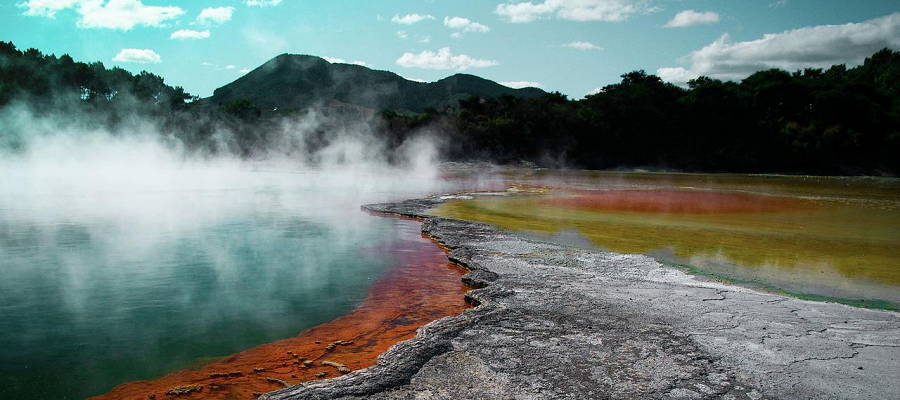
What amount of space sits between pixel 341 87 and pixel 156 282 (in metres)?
115

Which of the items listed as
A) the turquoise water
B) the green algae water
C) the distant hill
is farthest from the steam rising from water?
the distant hill

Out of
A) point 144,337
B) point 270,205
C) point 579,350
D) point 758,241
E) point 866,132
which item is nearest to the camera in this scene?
point 579,350

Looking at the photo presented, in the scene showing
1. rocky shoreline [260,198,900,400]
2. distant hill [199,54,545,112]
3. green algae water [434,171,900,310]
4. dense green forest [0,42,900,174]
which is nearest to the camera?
rocky shoreline [260,198,900,400]

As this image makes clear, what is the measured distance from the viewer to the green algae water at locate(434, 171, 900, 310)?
21.3 feet

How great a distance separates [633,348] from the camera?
3.93m

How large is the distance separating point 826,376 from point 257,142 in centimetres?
4392

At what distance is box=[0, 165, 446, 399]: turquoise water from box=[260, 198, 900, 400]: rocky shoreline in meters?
1.51

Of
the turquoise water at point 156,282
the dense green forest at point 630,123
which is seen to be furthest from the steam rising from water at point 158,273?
the dense green forest at point 630,123

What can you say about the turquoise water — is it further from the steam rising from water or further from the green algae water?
the green algae water

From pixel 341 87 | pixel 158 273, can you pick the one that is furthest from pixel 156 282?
pixel 341 87

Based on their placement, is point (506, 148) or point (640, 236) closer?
point (640, 236)

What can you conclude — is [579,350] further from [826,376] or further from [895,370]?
[895,370]

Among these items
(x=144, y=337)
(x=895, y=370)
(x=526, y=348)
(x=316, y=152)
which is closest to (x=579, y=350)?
(x=526, y=348)

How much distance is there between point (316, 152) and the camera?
140ft
